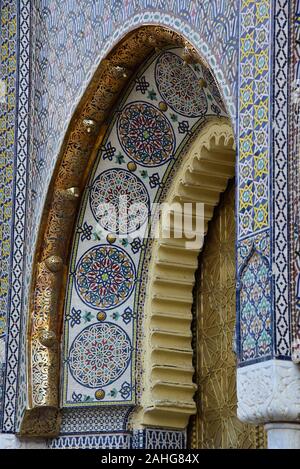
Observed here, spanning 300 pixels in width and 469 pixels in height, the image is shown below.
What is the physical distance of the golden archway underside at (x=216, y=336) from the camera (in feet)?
22.0

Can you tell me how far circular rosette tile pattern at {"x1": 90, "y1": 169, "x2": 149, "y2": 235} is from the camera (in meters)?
6.89

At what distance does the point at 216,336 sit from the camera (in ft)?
22.4

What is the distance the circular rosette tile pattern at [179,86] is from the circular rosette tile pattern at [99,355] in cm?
125

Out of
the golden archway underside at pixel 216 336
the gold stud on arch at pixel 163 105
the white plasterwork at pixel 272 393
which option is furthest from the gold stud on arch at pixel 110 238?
the white plasterwork at pixel 272 393

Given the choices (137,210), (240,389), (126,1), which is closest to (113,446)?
(137,210)

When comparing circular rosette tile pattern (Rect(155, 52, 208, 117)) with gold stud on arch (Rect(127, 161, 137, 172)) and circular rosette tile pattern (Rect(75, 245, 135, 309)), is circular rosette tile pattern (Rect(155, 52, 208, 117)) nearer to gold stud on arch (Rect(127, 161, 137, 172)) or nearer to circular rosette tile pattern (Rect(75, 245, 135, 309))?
gold stud on arch (Rect(127, 161, 137, 172))

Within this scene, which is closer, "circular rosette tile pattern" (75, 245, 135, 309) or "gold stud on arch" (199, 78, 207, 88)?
"gold stud on arch" (199, 78, 207, 88)

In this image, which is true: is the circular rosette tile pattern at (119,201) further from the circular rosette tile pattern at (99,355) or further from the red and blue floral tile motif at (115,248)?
the circular rosette tile pattern at (99,355)

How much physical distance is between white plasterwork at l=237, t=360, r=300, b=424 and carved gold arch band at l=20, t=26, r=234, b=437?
1.78 meters

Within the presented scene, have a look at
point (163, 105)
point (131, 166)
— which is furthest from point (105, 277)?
point (163, 105)

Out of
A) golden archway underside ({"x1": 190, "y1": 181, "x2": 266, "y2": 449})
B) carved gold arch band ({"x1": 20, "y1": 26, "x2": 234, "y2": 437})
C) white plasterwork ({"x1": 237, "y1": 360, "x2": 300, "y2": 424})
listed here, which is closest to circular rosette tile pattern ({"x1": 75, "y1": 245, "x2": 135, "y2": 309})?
carved gold arch band ({"x1": 20, "y1": 26, "x2": 234, "y2": 437})

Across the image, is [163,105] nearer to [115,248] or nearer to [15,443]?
[115,248]

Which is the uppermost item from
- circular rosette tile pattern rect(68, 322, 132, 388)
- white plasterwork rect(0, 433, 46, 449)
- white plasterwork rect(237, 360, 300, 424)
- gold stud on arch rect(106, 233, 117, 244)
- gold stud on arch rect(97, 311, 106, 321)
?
gold stud on arch rect(106, 233, 117, 244)
